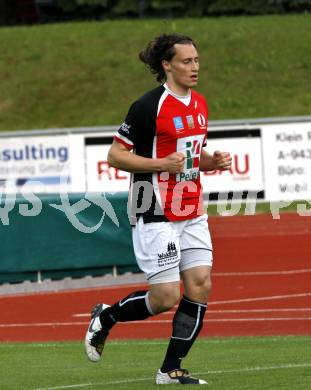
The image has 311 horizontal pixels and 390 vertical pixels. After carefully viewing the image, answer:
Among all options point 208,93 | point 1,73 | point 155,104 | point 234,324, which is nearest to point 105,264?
point 234,324

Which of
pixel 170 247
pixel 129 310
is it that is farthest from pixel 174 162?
pixel 129 310

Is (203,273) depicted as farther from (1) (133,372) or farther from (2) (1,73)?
(2) (1,73)

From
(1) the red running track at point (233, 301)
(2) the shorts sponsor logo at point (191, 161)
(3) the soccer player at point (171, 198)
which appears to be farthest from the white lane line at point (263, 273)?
(2) the shorts sponsor logo at point (191, 161)

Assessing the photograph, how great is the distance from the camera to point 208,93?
36094mm

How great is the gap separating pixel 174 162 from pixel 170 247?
56cm

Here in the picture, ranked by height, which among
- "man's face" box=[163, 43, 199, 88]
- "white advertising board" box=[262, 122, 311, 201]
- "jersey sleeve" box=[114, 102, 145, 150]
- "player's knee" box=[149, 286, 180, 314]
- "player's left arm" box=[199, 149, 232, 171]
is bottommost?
"white advertising board" box=[262, 122, 311, 201]

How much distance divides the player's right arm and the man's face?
0.54 metres

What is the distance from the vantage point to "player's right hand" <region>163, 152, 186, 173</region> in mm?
8141

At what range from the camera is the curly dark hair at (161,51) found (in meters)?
8.53

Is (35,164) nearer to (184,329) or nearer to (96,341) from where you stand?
(96,341)

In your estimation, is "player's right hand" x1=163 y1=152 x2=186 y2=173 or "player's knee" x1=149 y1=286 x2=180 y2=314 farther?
"player's knee" x1=149 y1=286 x2=180 y2=314

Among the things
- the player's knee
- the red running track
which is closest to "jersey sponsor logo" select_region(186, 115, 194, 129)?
the player's knee

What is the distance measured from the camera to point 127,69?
127 ft

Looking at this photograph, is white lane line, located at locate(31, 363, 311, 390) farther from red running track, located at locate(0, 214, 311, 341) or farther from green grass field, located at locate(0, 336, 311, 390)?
red running track, located at locate(0, 214, 311, 341)
